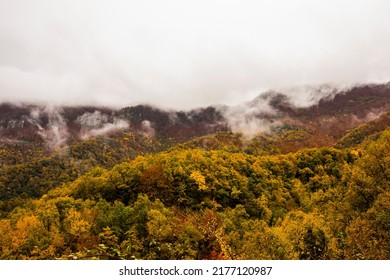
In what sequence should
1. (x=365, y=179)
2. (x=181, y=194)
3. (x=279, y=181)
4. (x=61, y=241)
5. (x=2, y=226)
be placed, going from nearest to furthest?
(x=365, y=179) < (x=61, y=241) < (x=2, y=226) < (x=181, y=194) < (x=279, y=181)

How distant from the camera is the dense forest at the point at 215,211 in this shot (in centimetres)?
1567

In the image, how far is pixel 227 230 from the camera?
42.4 meters

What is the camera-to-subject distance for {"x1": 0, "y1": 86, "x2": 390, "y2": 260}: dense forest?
15.7 meters

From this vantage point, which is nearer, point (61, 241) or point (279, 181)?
point (61, 241)

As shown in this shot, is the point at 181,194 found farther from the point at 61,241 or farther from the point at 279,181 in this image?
the point at 279,181

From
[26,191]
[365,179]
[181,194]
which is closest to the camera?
[365,179]

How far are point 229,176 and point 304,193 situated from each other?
2141 cm

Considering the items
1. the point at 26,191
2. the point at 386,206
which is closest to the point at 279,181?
the point at 386,206

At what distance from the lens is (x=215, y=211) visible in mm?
58625

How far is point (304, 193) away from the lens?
Answer: 81500 mm
